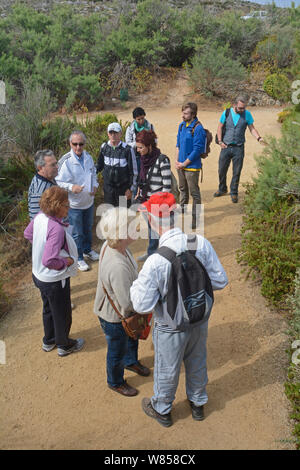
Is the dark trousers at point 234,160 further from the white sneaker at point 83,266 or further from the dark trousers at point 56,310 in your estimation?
the dark trousers at point 56,310

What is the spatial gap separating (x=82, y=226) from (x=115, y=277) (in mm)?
2524

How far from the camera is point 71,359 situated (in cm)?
388

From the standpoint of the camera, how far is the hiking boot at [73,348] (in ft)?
12.8

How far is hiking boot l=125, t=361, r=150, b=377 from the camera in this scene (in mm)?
3631

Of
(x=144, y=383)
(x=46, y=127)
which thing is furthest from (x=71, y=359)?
(x=46, y=127)

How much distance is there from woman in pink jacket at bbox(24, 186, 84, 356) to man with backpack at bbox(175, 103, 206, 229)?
8.64 ft

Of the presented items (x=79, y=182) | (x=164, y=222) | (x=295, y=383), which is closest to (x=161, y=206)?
(x=164, y=222)

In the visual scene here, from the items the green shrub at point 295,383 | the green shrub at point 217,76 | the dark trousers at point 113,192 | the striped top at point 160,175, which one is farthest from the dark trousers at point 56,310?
the green shrub at point 217,76

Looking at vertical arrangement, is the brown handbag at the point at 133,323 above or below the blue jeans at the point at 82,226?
above

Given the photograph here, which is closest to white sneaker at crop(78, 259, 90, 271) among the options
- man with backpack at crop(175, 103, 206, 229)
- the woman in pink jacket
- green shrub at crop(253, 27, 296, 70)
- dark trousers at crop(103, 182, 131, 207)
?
dark trousers at crop(103, 182, 131, 207)

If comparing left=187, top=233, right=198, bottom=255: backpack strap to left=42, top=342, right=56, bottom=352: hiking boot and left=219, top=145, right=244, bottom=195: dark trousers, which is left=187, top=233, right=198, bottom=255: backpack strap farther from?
left=219, top=145, right=244, bottom=195: dark trousers

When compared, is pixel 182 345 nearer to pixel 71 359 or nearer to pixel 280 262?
pixel 71 359

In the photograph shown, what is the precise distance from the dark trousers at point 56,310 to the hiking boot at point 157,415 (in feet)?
3.48
